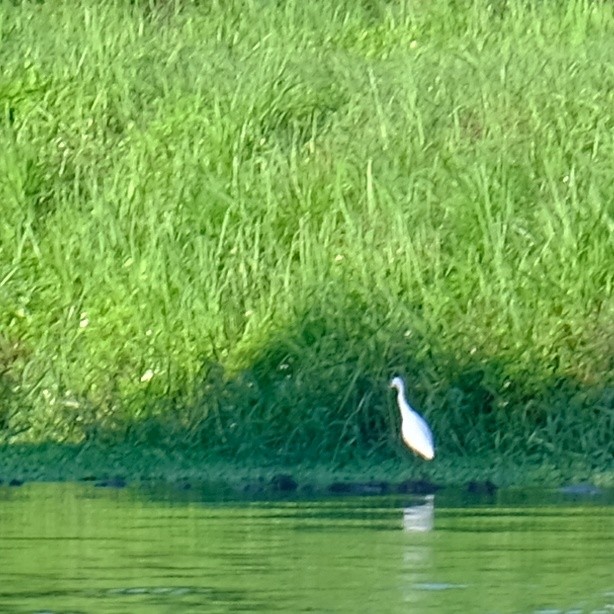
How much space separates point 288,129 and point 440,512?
16.9ft

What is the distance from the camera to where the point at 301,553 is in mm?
7539

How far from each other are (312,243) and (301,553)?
4534 millimetres

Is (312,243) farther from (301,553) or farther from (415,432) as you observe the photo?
(301,553)

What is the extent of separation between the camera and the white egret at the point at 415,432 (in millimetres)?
10297

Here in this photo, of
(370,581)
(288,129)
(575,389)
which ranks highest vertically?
(288,129)

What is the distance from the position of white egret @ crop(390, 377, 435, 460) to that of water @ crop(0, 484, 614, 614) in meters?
0.82

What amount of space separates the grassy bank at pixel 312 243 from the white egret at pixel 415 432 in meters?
0.21

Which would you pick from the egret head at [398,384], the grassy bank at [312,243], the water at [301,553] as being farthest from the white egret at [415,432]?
the water at [301,553]

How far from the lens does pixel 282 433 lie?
35.2ft

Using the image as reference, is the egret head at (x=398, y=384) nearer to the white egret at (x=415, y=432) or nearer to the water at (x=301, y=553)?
the white egret at (x=415, y=432)

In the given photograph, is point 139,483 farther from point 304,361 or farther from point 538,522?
point 538,522

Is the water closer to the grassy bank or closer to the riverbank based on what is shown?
the riverbank

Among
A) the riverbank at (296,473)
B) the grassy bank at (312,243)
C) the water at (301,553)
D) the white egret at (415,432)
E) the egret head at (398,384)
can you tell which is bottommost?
the water at (301,553)

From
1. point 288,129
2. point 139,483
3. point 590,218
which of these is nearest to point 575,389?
point 590,218
